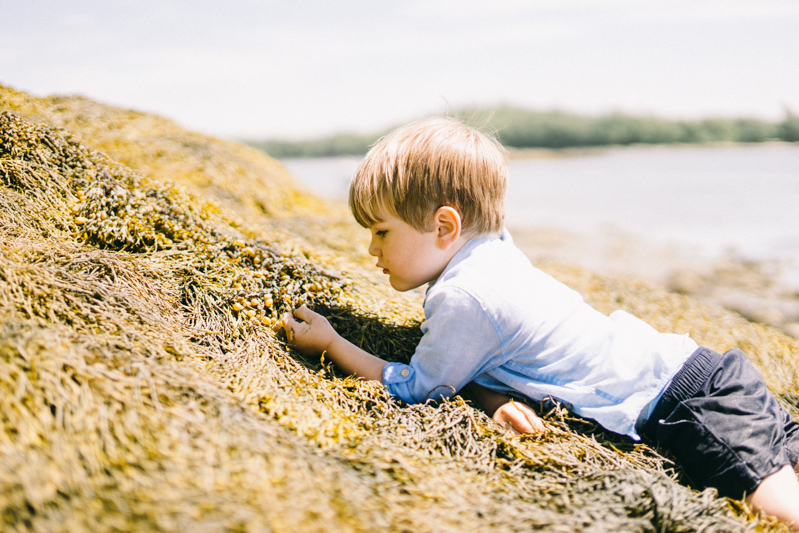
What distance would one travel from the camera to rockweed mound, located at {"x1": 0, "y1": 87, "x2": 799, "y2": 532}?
4.31ft

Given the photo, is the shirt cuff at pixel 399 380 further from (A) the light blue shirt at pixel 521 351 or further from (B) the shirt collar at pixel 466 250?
(B) the shirt collar at pixel 466 250

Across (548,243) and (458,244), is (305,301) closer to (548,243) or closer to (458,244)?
(458,244)

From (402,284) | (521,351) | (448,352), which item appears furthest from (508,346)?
(402,284)

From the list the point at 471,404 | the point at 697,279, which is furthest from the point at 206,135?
the point at 697,279

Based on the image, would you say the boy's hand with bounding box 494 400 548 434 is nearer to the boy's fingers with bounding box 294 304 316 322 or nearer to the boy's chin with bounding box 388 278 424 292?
the boy's chin with bounding box 388 278 424 292

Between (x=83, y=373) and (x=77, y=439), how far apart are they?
9.3 inches

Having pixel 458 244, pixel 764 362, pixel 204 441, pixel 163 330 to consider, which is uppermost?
pixel 458 244

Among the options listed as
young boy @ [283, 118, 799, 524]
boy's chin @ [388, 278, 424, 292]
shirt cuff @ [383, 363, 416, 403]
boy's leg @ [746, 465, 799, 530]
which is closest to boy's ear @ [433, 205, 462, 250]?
young boy @ [283, 118, 799, 524]

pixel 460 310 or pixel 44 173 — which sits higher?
pixel 44 173

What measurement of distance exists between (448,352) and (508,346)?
283 mm

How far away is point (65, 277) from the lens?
2043 millimetres

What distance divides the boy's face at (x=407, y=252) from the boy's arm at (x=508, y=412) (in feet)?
2.04

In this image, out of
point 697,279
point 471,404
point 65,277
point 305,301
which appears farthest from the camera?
point 697,279

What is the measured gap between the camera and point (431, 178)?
2.29 metres
